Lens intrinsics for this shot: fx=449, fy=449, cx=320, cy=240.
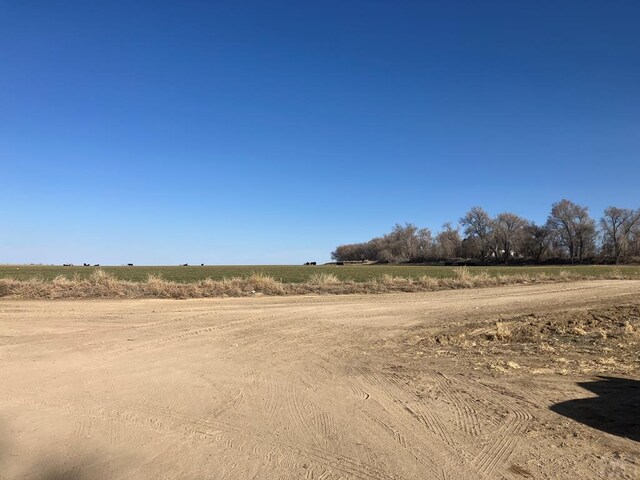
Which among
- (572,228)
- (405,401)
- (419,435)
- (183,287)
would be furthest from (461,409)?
(572,228)

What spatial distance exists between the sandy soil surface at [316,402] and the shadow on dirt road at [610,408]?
29mm

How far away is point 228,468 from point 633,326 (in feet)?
43.3

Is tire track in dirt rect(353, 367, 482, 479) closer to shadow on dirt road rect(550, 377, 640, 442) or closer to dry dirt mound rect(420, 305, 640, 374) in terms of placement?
shadow on dirt road rect(550, 377, 640, 442)

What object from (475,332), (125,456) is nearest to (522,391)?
(125,456)

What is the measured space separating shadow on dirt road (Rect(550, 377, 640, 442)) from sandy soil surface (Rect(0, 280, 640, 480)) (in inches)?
1.1

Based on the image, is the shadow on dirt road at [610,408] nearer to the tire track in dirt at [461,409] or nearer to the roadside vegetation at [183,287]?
the tire track in dirt at [461,409]

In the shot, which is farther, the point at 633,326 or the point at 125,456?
the point at 633,326

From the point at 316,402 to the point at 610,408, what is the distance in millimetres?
3749

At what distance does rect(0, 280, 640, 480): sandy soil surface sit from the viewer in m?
4.30

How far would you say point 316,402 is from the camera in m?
6.18

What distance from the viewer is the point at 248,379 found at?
741 cm

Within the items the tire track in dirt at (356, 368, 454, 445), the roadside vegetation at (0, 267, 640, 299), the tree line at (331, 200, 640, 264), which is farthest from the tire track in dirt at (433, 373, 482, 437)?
the tree line at (331, 200, 640, 264)

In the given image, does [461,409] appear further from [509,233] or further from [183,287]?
[509,233]

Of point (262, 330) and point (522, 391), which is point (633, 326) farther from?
point (262, 330)
